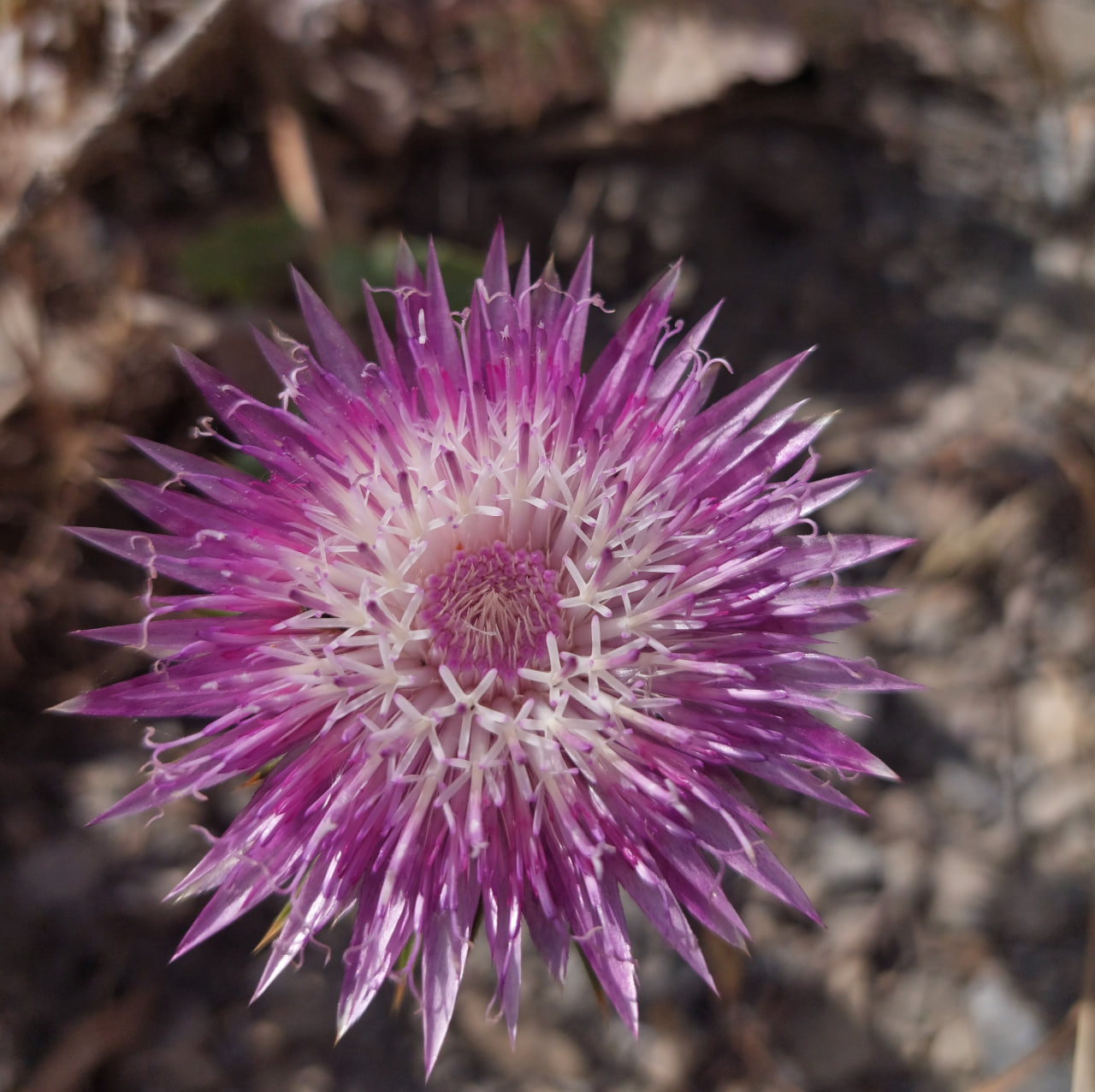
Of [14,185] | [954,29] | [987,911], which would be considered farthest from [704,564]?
[954,29]

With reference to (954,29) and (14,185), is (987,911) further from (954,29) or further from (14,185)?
(14,185)

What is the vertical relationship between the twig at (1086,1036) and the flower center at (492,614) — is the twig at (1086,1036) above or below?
below

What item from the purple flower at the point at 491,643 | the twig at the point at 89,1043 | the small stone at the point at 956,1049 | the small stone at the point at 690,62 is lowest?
the small stone at the point at 956,1049

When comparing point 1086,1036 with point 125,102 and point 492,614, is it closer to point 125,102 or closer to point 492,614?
point 492,614

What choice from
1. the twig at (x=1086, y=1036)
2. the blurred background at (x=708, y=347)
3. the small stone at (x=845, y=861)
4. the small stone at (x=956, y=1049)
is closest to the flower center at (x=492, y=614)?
the blurred background at (x=708, y=347)

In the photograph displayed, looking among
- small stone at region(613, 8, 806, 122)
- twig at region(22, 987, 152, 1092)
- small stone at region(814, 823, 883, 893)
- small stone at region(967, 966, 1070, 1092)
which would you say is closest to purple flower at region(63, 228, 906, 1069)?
small stone at region(814, 823, 883, 893)

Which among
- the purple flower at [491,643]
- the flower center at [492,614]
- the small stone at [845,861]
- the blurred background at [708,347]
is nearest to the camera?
the purple flower at [491,643]

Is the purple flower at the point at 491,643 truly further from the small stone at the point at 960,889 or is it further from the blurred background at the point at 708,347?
the small stone at the point at 960,889

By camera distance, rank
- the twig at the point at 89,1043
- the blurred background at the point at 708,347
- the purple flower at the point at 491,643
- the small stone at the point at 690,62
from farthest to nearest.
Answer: the small stone at the point at 690,62 → the blurred background at the point at 708,347 → the twig at the point at 89,1043 → the purple flower at the point at 491,643
